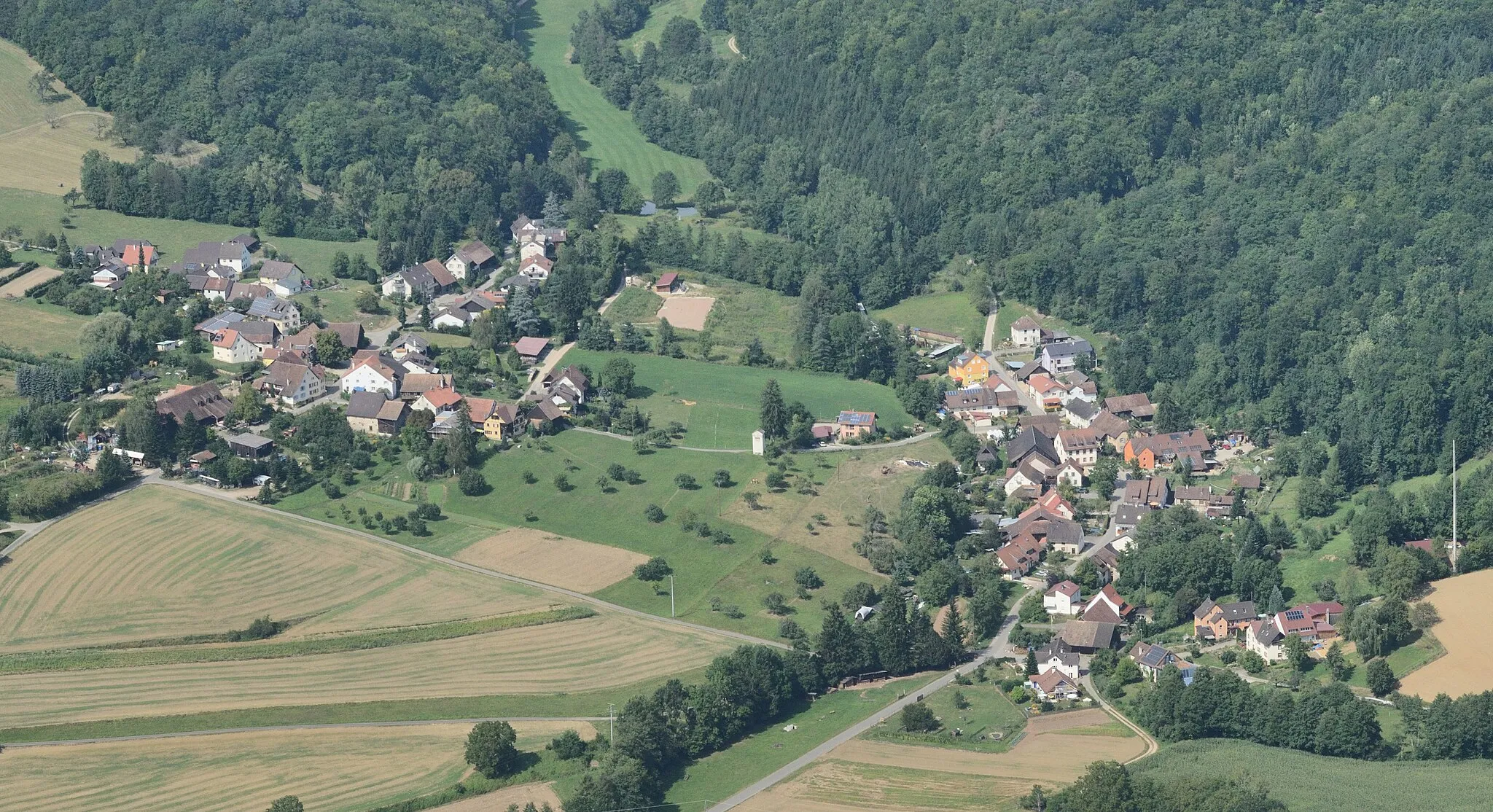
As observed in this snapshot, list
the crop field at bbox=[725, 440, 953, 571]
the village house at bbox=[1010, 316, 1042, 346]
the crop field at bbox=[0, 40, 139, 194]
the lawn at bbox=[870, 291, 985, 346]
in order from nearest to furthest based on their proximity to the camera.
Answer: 1. the crop field at bbox=[725, 440, 953, 571]
2. the village house at bbox=[1010, 316, 1042, 346]
3. the lawn at bbox=[870, 291, 985, 346]
4. the crop field at bbox=[0, 40, 139, 194]

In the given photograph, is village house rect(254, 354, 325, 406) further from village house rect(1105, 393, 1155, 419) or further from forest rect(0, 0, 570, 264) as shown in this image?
village house rect(1105, 393, 1155, 419)

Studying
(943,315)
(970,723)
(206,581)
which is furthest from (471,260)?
(970,723)

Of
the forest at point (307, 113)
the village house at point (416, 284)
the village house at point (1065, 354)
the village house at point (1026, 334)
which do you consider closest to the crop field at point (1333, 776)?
the village house at point (1065, 354)

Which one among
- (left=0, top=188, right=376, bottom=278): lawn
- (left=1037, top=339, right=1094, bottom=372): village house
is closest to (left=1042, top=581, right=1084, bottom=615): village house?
(left=1037, top=339, right=1094, bottom=372): village house

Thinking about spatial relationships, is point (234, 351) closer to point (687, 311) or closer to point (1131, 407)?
point (687, 311)

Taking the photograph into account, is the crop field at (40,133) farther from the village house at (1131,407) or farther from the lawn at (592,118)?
the village house at (1131,407)
